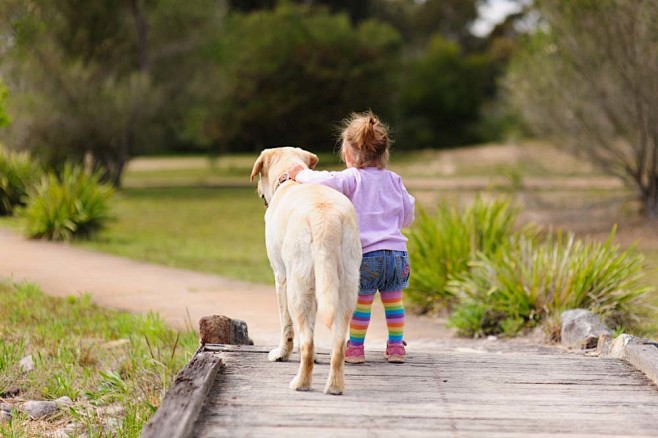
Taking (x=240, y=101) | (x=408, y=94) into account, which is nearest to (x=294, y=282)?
(x=240, y=101)

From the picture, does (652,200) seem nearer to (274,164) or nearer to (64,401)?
(274,164)

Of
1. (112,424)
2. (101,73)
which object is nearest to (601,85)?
(112,424)

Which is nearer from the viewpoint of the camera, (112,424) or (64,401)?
(112,424)

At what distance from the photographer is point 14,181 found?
21109 mm

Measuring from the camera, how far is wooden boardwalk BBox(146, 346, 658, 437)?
4574 millimetres

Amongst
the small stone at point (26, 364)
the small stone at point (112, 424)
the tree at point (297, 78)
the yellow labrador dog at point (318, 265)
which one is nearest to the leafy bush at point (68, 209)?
the small stone at point (26, 364)

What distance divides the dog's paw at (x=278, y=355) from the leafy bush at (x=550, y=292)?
3.74 meters

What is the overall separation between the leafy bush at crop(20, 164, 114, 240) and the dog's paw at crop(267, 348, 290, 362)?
1140 cm

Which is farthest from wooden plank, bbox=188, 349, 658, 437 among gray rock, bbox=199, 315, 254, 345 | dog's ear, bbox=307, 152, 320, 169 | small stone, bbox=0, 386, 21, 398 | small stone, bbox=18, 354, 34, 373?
small stone, bbox=18, 354, 34, 373

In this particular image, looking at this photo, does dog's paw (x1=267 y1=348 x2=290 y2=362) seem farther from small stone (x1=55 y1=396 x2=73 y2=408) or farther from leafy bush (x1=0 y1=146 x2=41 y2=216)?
leafy bush (x1=0 y1=146 x2=41 y2=216)

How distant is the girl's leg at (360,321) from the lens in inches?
241

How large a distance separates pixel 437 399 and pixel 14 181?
58.5 ft

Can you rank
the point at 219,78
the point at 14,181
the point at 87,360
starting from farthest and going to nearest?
the point at 219,78
the point at 14,181
the point at 87,360

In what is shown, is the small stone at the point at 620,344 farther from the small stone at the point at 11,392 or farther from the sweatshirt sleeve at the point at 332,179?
the small stone at the point at 11,392
